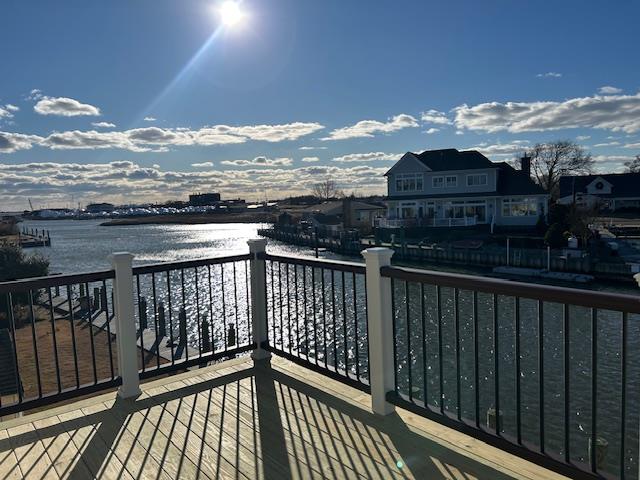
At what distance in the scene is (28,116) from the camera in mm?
23547

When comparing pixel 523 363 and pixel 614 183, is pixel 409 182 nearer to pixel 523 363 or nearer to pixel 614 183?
pixel 523 363

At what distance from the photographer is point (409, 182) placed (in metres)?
33.8

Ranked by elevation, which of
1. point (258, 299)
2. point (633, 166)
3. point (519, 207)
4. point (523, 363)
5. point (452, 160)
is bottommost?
point (523, 363)

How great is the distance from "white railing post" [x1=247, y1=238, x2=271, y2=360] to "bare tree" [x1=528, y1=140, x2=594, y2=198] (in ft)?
155

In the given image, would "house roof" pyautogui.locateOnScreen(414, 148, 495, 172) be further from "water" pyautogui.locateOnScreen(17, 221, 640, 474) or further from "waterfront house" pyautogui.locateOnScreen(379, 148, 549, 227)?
"water" pyautogui.locateOnScreen(17, 221, 640, 474)

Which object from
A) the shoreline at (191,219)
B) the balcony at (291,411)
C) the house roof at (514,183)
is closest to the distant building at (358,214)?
the house roof at (514,183)

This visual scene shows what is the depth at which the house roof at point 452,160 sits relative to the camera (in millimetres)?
31172

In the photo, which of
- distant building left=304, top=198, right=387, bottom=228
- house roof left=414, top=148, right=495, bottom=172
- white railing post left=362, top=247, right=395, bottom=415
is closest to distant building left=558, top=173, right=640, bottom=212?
distant building left=304, top=198, right=387, bottom=228

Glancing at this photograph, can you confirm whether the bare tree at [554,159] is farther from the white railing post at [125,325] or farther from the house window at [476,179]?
the white railing post at [125,325]

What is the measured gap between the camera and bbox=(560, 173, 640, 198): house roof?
45.6 metres

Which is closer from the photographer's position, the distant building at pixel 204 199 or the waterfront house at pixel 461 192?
the waterfront house at pixel 461 192

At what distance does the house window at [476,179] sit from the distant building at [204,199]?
310ft

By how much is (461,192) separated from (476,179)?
130 cm

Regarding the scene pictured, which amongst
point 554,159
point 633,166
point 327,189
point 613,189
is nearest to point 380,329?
point 554,159
